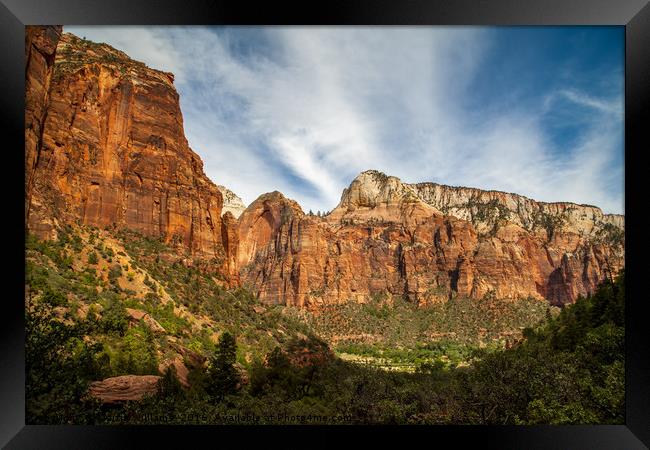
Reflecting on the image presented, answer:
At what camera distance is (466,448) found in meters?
6.89

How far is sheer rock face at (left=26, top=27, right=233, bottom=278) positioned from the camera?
1845 centimetres

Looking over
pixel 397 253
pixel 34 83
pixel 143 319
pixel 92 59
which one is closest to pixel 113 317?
pixel 143 319

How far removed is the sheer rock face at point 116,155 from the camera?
60.5 ft

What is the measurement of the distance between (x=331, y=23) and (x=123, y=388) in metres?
9.31

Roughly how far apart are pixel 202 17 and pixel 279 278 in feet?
221

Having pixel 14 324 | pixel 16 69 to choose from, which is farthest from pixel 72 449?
pixel 16 69

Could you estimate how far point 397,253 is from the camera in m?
78.5

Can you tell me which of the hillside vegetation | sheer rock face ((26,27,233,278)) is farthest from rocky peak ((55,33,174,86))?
the hillside vegetation

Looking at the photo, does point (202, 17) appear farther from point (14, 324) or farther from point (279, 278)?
point (279, 278)

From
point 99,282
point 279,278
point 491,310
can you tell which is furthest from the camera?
point 279,278

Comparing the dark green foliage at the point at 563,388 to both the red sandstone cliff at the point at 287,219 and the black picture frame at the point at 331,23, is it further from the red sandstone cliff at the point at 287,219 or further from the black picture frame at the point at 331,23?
the red sandstone cliff at the point at 287,219

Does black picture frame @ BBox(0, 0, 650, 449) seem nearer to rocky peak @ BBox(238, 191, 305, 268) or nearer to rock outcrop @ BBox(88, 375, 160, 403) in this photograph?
rock outcrop @ BBox(88, 375, 160, 403)

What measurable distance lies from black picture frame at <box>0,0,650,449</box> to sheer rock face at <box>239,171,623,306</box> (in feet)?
196

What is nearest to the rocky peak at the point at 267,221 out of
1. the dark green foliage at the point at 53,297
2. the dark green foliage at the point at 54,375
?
the dark green foliage at the point at 53,297
